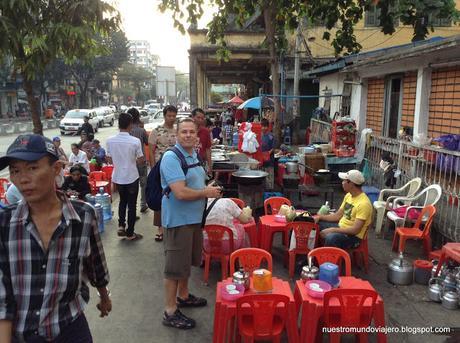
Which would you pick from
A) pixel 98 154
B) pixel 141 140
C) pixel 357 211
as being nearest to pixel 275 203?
pixel 357 211

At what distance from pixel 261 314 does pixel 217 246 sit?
167cm

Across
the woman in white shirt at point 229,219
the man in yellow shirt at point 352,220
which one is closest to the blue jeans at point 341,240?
the man in yellow shirt at point 352,220

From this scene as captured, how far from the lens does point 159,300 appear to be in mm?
4230

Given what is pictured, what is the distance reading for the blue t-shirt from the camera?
10.9 feet

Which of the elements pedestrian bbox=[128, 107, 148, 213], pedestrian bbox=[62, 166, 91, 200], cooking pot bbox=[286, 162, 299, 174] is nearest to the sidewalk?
pedestrian bbox=[62, 166, 91, 200]

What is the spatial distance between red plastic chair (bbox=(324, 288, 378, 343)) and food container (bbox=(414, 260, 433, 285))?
75.5 inches

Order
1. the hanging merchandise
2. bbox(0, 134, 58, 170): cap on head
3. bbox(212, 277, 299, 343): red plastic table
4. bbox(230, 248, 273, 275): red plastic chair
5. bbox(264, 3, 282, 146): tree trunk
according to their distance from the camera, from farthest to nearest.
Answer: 1. bbox(264, 3, 282, 146): tree trunk
2. the hanging merchandise
3. bbox(230, 248, 273, 275): red plastic chair
4. bbox(212, 277, 299, 343): red plastic table
5. bbox(0, 134, 58, 170): cap on head

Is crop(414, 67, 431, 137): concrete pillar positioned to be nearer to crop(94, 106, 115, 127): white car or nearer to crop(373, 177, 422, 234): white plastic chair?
crop(373, 177, 422, 234): white plastic chair

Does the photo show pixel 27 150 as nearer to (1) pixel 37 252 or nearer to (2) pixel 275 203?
(1) pixel 37 252

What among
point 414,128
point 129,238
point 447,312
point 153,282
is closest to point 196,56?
point 414,128

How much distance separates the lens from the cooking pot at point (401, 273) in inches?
181

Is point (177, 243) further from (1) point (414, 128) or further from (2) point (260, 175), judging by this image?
(1) point (414, 128)

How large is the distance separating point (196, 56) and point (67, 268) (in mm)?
16871

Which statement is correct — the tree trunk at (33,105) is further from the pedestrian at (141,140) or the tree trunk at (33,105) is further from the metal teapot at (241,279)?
the metal teapot at (241,279)
